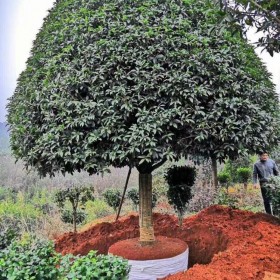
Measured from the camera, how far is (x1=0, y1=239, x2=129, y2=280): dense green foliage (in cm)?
256

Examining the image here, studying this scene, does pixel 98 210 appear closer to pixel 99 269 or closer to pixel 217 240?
pixel 217 240

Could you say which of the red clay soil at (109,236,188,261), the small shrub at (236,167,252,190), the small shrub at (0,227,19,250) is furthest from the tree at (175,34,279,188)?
the small shrub at (236,167,252,190)

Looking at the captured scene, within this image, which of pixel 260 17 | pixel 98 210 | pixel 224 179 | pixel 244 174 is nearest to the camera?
pixel 260 17

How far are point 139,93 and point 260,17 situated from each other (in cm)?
156

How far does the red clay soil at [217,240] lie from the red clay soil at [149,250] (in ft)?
0.98

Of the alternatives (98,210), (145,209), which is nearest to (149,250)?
(145,209)

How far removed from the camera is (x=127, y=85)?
153 inches

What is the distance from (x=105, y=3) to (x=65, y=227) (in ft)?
17.5

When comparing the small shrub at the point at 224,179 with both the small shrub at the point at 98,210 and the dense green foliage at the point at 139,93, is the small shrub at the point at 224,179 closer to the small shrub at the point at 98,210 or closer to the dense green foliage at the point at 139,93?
the small shrub at the point at 98,210

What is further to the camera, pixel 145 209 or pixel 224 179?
pixel 224 179

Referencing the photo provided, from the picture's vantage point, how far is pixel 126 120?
12.4 feet

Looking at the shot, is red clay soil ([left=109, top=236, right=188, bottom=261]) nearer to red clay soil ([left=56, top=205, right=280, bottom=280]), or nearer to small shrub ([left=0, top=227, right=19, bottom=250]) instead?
red clay soil ([left=56, top=205, right=280, bottom=280])

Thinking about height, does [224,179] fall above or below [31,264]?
above

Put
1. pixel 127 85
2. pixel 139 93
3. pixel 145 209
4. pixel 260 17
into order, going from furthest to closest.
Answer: pixel 145 209 → pixel 127 85 → pixel 139 93 → pixel 260 17
